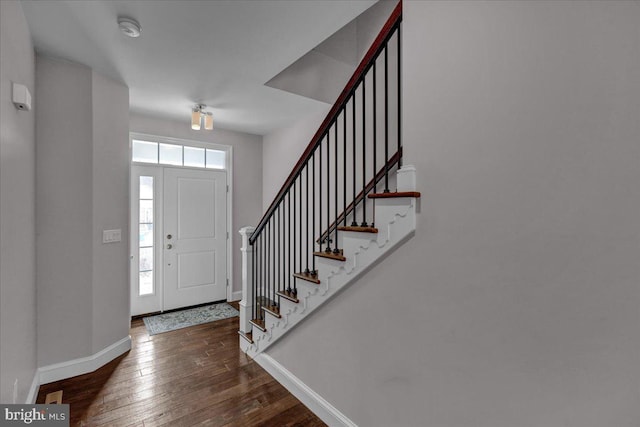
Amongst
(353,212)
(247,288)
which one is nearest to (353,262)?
(353,212)

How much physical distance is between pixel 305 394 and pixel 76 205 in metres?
2.31

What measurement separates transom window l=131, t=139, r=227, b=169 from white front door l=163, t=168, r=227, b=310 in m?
0.13

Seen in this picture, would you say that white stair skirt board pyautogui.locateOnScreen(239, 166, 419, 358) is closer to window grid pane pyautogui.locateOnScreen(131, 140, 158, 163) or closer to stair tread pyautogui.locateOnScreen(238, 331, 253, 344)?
stair tread pyautogui.locateOnScreen(238, 331, 253, 344)

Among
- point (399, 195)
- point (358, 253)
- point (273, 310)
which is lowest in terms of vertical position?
point (273, 310)

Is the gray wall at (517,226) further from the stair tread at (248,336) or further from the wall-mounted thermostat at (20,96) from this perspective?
the wall-mounted thermostat at (20,96)

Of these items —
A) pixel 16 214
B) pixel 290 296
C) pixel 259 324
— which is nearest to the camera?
pixel 16 214

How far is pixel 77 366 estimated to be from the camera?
2.40m

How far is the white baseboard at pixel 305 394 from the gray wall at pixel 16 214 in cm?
152

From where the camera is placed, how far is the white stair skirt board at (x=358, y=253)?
1.42m

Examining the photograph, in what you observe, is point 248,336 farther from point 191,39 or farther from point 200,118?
point 191,39

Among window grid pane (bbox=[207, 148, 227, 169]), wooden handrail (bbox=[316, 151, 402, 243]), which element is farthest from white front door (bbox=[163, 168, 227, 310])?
wooden handrail (bbox=[316, 151, 402, 243])

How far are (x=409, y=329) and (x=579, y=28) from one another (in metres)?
1.30

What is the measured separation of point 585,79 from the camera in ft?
3.03

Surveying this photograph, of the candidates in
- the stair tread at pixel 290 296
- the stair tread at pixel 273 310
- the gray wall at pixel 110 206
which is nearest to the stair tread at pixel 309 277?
the stair tread at pixel 290 296
